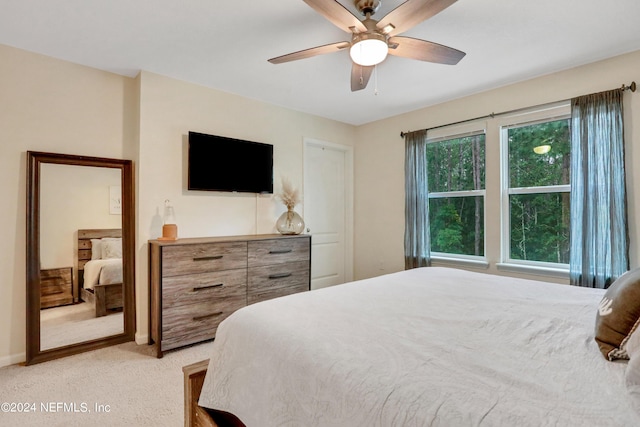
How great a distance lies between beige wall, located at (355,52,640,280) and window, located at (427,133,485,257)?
160 millimetres

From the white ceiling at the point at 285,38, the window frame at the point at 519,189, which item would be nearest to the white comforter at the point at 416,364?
the window frame at the point at 519,189

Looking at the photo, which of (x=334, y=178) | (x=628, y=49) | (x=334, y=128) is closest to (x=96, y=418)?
(x=334, y=178)

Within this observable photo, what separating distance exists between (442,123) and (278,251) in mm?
2421

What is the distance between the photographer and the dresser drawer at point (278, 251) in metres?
3.07

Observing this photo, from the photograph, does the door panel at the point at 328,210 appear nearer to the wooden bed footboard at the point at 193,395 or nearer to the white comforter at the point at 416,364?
the white comforter at the point at 416,364

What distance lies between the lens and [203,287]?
276 cm

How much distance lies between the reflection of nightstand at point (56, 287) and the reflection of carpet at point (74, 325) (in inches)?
2.3

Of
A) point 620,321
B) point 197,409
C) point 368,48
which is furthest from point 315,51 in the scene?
point 197,409

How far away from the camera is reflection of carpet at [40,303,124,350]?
253 cm

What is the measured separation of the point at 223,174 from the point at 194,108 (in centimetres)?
71

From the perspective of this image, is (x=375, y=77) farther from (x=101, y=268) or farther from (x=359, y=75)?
(x=101, y=268)

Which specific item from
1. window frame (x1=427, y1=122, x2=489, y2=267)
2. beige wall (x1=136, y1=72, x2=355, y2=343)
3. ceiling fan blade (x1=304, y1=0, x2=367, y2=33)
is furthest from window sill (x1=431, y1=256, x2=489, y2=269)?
ceiling fan blade (x1=304, y1=0, x2=367, y2=33)

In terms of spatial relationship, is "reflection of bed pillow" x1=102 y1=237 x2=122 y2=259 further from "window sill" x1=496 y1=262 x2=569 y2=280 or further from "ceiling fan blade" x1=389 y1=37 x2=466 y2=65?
"window sill" x1=496 y1=262 x2=569 y2=280

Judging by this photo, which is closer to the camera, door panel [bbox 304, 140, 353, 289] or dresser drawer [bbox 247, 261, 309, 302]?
dresser drawer [bbox 247, 261, 309, 302]
